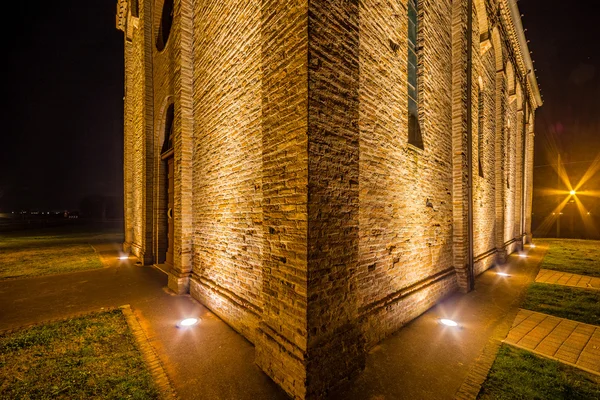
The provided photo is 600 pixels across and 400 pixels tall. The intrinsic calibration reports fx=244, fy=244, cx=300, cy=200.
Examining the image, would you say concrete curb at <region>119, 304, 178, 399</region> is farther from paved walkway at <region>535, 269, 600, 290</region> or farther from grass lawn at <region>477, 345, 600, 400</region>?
paved walkway at <region>535, 269, 600, 290</region>

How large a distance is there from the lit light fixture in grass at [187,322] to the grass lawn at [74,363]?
2.24 feet

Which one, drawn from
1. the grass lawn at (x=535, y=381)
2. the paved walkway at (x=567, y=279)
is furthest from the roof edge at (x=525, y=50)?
the grass lawn at (x=535, y=381)

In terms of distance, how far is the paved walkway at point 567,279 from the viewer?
252 inches

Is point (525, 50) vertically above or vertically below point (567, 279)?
above

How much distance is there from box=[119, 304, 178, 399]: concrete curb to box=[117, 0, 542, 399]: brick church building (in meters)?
0.99

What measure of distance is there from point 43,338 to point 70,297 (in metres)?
2.13

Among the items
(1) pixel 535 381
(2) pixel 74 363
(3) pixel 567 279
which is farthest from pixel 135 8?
(3) pixel 567 279

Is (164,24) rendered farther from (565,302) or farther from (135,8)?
(565,302)

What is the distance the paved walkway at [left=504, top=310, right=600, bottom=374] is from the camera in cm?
326

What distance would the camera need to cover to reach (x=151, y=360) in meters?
3.12

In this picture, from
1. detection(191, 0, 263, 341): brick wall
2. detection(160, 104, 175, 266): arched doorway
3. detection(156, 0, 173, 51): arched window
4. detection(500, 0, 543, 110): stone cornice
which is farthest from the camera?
detection(500, 0, 543, 110): stone cornice

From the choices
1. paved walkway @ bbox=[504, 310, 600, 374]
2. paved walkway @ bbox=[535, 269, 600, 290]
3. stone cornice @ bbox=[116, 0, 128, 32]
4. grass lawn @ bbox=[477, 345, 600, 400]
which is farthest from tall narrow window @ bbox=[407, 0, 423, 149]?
stone cornice @ bbox=[116, 0, 128, 32]

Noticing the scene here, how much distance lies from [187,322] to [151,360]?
1054 mm

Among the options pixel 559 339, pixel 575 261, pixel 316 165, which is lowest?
pixel 575 261
